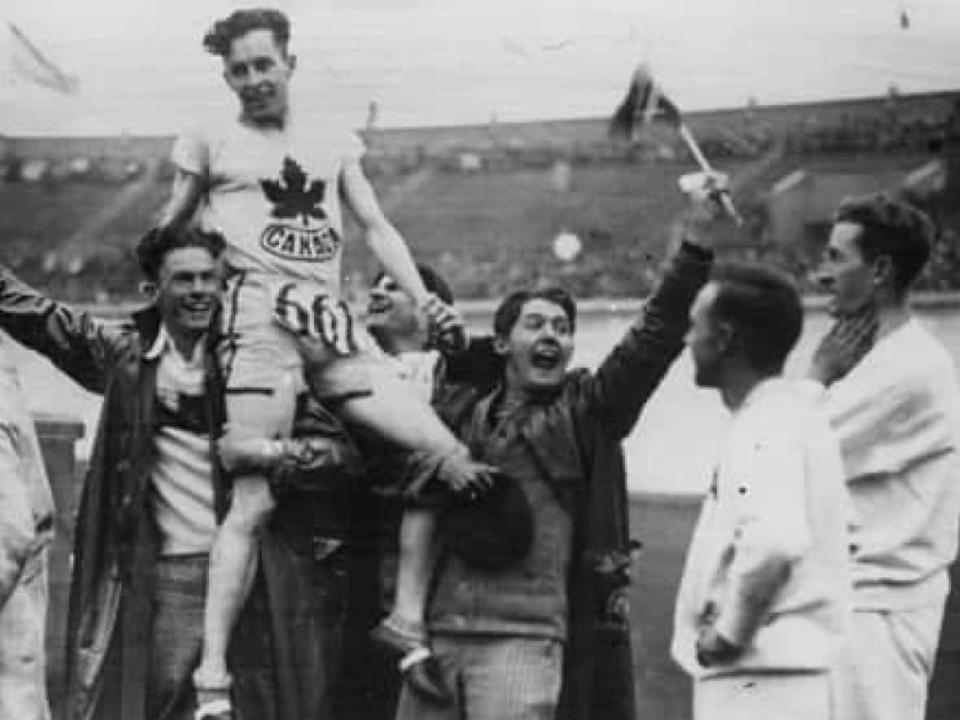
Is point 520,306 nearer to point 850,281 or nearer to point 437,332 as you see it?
point 437,332

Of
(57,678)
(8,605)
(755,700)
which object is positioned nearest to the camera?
(755,700)

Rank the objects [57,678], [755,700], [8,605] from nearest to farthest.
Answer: [755,700] < [8,605] < [57,678]

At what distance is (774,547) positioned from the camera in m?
3.23

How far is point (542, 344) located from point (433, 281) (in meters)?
0.28

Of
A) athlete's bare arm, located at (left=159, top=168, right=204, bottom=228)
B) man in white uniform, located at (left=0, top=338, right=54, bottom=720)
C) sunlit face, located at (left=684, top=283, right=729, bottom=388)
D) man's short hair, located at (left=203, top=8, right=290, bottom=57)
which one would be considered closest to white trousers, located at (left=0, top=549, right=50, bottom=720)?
man in white uniform, located at (left=0, top=338, right=54, bottom=720)

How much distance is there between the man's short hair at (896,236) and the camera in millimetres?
4059

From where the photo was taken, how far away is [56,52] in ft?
14.1

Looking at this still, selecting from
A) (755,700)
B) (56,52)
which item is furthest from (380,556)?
(56,52)

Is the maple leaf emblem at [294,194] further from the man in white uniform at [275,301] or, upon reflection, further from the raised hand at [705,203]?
the raised hand at [705,203]

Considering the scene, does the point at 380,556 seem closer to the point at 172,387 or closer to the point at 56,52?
the point at 172,387

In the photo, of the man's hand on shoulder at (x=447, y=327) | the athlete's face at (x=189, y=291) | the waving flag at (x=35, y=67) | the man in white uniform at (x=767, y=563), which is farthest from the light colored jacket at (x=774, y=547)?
the waving flag at (x=35, y=67)

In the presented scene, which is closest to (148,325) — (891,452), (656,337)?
(656,337)

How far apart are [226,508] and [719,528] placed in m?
1.21

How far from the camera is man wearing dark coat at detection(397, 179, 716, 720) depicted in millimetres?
4008
